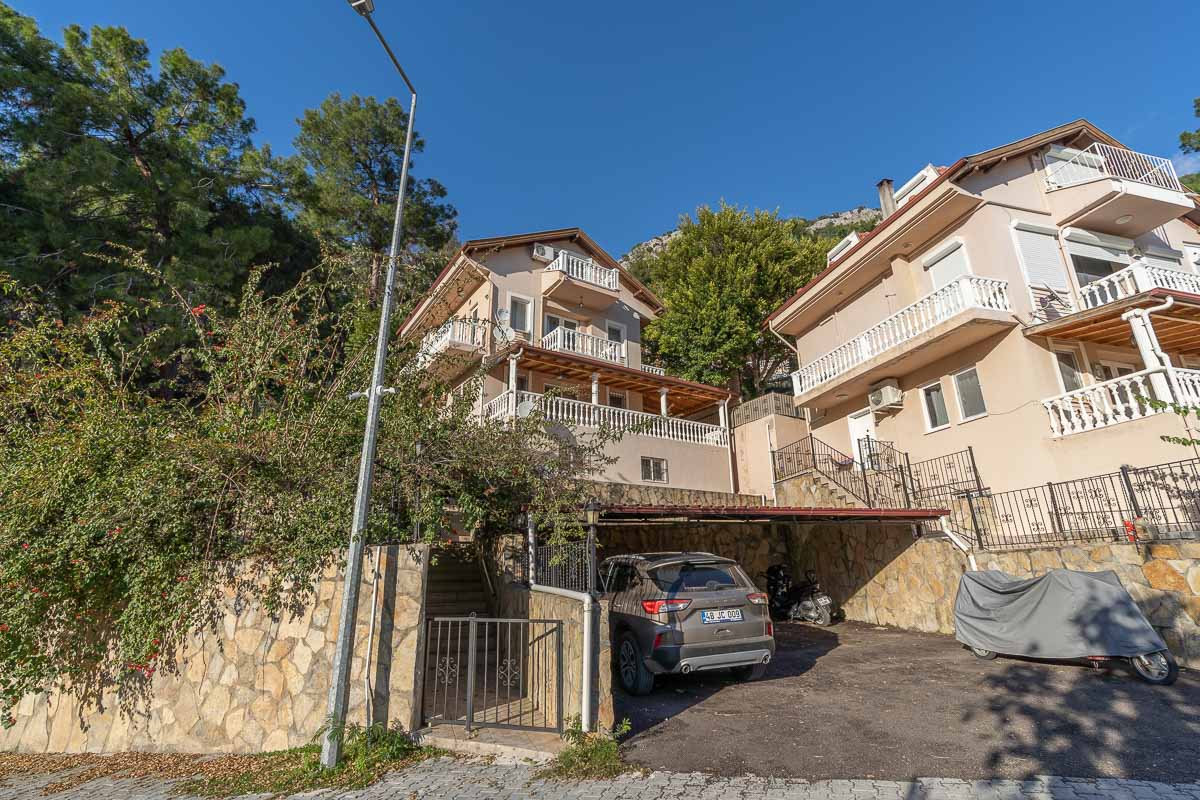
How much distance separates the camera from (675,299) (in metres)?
23.5

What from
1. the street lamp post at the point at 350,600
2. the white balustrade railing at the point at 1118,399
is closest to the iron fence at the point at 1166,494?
the white balustrade railing at the point at 1118,399

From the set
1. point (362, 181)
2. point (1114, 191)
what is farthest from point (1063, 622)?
point (362, 181)

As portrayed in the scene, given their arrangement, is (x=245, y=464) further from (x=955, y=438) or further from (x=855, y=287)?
(x=855, y=287)

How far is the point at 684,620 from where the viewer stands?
6.28m

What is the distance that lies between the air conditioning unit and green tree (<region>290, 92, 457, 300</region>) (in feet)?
78.2

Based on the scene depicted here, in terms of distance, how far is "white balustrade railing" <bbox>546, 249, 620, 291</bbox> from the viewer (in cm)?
2002

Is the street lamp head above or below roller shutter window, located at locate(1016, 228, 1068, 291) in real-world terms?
below

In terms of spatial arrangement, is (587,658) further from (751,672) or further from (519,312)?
(519,312)

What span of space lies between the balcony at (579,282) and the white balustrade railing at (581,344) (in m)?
2.07

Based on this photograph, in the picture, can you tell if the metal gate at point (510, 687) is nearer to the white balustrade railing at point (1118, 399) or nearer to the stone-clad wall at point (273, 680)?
the stone-clad wall at point (273, 680)

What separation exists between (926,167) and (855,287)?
4667 mm

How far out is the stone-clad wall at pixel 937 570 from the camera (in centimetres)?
728

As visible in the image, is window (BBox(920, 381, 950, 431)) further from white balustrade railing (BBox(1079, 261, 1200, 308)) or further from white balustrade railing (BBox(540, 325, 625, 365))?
white balustrade railing (BBox(540, 325, 625, 365))

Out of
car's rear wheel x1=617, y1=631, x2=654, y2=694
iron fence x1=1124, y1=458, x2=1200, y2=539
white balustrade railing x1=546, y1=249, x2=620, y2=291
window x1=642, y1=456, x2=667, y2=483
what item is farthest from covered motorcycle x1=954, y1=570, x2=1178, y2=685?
white balustrade railing x1=546, y1=249, x2=620, y2=291
